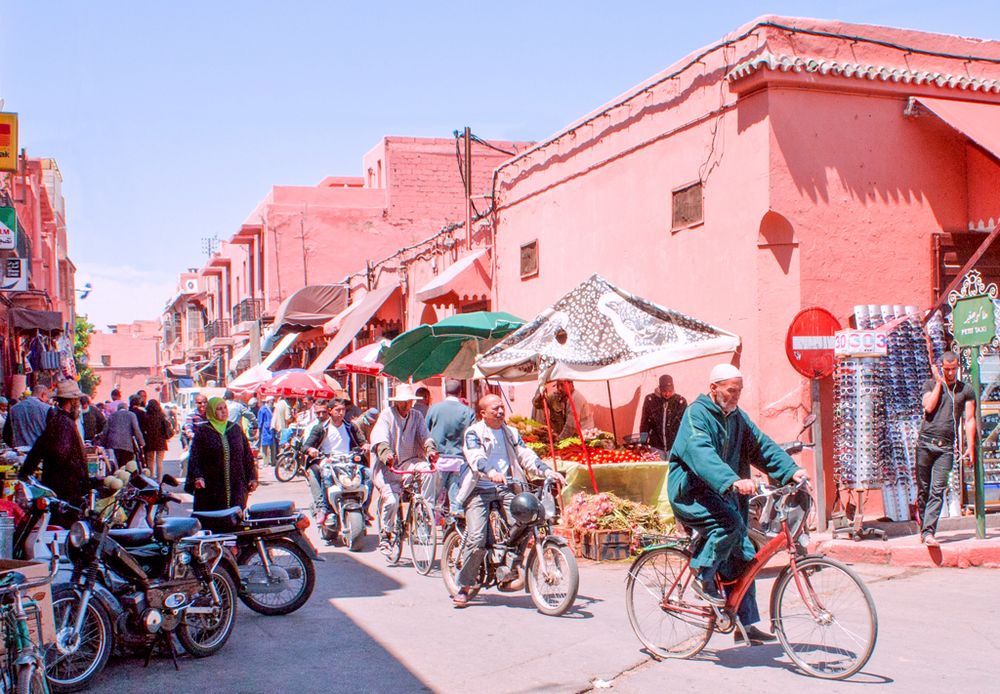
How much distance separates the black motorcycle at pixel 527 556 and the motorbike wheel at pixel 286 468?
14335mm

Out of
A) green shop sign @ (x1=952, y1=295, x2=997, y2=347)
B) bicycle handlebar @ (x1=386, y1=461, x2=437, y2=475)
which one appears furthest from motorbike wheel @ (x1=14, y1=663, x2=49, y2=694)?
green shop sign @ (x1=952, y1=295, x2=997, y2=347)

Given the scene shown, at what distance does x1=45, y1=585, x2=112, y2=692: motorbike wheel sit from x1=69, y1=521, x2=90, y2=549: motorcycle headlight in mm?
262

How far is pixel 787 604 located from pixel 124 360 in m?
102

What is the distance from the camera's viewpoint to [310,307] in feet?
96.3

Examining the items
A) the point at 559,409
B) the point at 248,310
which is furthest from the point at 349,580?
the point at 248,310

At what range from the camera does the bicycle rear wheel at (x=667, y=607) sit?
645cm

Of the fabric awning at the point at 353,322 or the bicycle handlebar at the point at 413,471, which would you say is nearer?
the bicycle handlebar at the point at 413,471

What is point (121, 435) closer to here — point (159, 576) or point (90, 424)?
point (90, 424)

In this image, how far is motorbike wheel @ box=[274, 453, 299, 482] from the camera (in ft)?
74.3

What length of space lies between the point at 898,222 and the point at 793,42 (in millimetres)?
2357

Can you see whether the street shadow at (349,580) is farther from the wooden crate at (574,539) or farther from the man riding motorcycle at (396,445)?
the wooden crate at (574,539)

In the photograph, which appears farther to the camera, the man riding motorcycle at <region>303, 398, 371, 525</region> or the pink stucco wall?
the man riding motorcycle at <region>303, 398, 371, 525</region>

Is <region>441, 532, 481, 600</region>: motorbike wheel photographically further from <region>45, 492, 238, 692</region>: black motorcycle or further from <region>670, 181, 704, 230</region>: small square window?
<region>670, 181, 704, 230</region>: small square window

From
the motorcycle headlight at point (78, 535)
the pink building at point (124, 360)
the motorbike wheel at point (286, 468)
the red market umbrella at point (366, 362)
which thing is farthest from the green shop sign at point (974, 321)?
the pink building at point (124, 360)
